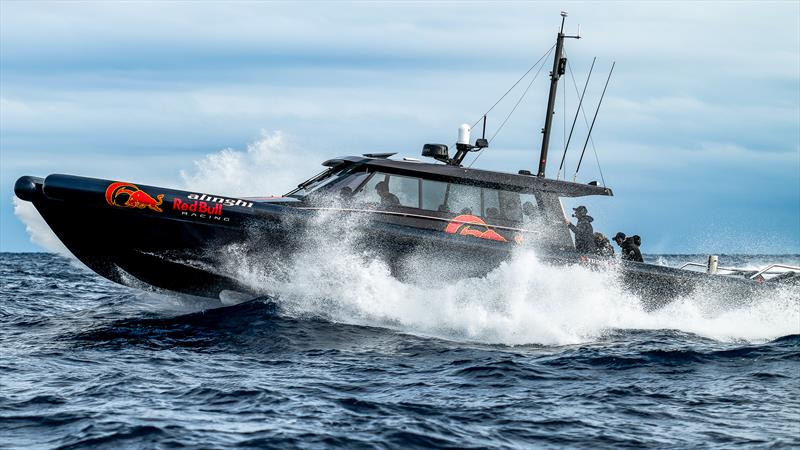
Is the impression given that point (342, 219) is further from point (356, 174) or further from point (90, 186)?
point (90, 186)

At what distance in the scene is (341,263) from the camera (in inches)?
395

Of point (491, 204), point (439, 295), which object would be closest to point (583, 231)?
point (491, 204)

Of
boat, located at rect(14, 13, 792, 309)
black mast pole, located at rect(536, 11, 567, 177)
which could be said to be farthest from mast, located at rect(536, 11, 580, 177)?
boat, located at rect(14, 13, 792, 309)

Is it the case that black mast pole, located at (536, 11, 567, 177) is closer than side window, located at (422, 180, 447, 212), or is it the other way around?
side window, located at (422, 180, 447, 212)

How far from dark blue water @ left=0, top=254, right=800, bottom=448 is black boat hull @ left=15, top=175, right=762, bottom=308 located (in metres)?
0.63

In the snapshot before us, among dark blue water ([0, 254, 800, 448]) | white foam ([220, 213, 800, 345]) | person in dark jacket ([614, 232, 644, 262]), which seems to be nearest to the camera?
dark blue water ([0, 254, 800, 448])

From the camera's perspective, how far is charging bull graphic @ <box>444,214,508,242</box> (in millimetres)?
10415

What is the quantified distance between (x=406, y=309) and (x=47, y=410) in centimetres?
479

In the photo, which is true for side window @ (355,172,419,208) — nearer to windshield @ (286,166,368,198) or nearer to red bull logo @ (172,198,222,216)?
windshield @ (286,166,368,198)

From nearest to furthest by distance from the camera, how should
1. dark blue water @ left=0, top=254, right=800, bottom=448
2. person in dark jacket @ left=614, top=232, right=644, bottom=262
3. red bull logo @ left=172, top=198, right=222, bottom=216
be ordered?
1. dark blue water @ left=0, top=254, right=800, bottom=448
2. red bull logo @ left=172, top=198, right=222, bottom=216
3. person in dark jacket @ left=614, top=232, right=644, bottom=262

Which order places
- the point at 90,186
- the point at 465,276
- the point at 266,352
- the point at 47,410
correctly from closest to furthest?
1. the point at 47,410
2. the point at 266,352
3. the point at 90,186
4. the point at 465,276

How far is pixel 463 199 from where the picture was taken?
10.6 meters

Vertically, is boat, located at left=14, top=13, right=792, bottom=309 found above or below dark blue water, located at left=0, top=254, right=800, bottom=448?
above

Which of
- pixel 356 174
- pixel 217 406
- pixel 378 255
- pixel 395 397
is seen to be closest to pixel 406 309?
pixel 378 255
